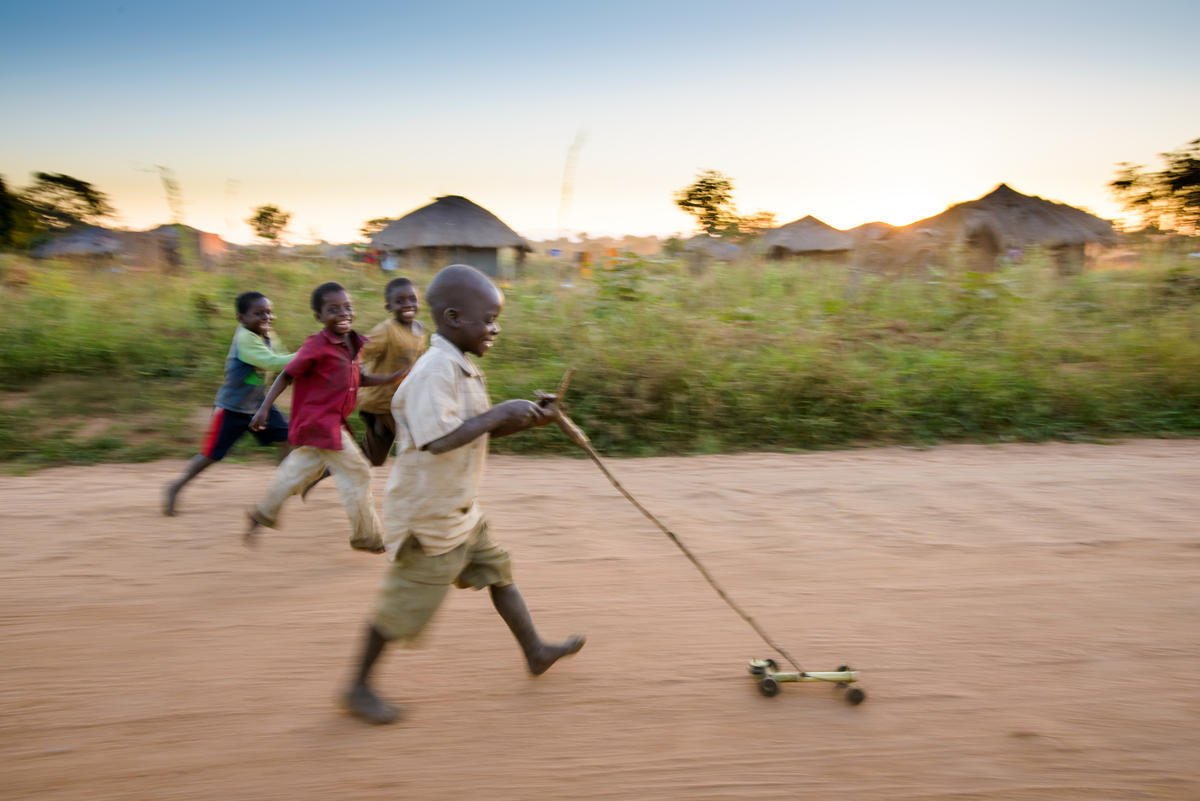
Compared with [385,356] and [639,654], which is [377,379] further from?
[639,654]

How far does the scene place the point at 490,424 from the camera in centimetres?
232

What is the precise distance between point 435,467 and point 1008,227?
14023 mm

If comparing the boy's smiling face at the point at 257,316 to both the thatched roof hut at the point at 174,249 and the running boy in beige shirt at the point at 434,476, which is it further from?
the thatched roof hut at the point at 174,249

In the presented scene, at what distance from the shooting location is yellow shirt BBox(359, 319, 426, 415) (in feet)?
14.5

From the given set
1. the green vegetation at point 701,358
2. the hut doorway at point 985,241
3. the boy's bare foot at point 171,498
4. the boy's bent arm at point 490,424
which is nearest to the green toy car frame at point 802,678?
the boy's bent arm at point 490,424

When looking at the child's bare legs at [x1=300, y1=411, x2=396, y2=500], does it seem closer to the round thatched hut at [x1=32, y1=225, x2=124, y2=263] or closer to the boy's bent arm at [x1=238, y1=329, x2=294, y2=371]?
the boy's bent arm at [x1=238, y1=329, x2=294, y2=371]

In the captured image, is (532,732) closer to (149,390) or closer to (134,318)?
(149,390)

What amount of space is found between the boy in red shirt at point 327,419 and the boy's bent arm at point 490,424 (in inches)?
66.1

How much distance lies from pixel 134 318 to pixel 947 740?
7935 mm

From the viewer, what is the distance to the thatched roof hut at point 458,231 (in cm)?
1582

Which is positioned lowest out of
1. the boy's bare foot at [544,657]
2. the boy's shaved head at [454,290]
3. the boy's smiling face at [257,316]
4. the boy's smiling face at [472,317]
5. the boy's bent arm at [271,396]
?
the boy's bare foot at [544,657]

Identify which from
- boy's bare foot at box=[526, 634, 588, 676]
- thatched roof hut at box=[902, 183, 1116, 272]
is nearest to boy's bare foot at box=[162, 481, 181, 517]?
boy's bare foot at box=[526, 634, 588, 676]

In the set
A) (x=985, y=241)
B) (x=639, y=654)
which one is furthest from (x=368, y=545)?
(x=985, y=241)

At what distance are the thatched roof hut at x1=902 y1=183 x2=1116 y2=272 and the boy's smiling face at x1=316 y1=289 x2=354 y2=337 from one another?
11191mm
